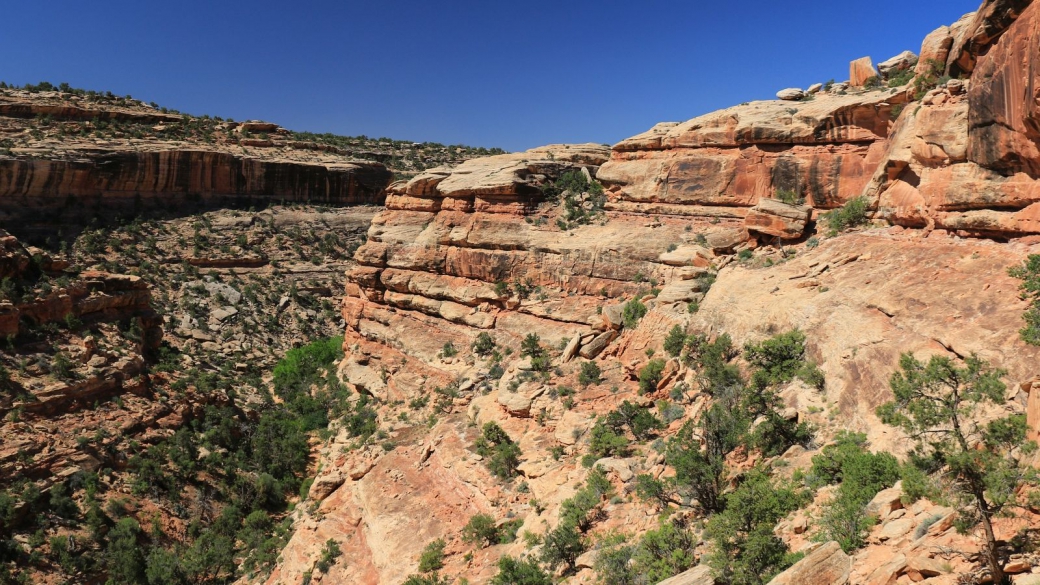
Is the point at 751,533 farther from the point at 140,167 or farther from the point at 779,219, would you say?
the point at 140,167

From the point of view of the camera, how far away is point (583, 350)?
25.9m

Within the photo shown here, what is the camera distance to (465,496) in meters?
22.0

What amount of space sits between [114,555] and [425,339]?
18545 millimetres

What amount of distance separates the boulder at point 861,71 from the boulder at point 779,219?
9.73 meters

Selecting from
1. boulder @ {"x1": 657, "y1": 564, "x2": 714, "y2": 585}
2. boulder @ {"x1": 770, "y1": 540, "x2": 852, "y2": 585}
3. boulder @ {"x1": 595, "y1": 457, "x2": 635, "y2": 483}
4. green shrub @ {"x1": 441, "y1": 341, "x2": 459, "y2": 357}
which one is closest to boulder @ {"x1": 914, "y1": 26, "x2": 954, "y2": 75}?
boulder @ {"x1": 595, "y1": 457, "x2": 635, "y2": 483}

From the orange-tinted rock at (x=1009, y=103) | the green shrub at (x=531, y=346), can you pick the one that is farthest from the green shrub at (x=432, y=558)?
the orange-tinted rock at (x=1009, y=103)

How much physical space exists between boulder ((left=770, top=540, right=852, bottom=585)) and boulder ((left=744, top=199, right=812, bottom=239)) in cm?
1829

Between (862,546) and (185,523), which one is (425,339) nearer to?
(185,523)

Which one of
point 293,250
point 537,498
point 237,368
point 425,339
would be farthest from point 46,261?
point 537,498

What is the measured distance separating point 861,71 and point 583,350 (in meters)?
20.8

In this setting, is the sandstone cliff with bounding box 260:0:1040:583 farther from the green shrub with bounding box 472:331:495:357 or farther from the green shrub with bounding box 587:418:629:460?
the green shrub with bounding box 587:418:629:460

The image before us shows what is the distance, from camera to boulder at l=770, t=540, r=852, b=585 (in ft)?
30.1

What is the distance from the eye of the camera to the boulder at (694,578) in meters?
11.0

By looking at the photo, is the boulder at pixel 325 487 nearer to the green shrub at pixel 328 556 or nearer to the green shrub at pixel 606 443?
the green shrub at pixel 328 556
